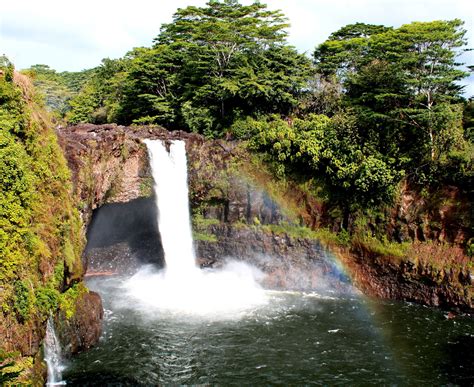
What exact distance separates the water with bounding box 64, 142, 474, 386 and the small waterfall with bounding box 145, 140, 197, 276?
0.07 metres

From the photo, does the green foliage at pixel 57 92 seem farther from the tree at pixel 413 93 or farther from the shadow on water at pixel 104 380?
the shadow on water at pixel 104 380

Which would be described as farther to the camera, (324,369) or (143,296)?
(143,296)

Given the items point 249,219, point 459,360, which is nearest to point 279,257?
point 249,219

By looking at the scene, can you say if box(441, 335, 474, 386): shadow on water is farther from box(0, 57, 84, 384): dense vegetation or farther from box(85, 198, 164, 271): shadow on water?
box(85, 198, 164, 271): shadow on water

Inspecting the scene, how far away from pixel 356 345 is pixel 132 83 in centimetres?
2549

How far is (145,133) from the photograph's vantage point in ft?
81.8

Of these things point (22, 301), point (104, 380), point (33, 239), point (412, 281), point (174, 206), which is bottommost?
point (104, 380)

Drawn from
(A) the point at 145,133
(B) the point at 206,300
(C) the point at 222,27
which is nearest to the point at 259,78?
(C) the point at 222,27

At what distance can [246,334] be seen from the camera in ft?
56.1

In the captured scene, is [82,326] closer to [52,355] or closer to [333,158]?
[52,355]

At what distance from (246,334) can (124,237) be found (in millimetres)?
12184

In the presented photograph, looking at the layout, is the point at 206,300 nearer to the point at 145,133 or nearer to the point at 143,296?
the point at 143,296

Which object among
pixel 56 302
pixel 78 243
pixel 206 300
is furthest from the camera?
pixel 206 300

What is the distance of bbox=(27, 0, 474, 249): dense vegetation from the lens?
2181cm
